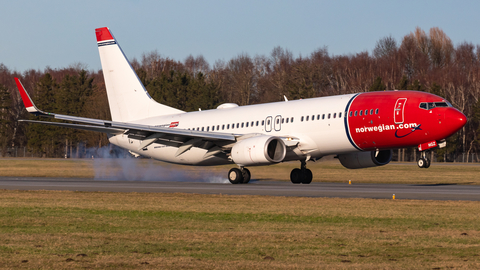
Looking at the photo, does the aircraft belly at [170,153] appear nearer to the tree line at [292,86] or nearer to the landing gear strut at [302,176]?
the landing gear strut at [302,176]

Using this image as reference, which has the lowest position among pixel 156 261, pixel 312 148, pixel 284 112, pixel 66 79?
pixel 156 261

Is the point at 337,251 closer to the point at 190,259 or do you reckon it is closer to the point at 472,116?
the point at 190,259

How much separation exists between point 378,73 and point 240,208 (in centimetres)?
10889

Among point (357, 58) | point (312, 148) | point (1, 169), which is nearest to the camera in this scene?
point (312, 148)

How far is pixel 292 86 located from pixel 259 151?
74.1 metres

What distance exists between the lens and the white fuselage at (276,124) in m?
31.7

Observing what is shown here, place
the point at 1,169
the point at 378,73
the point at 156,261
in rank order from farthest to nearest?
the point at 378,73 < the point at 1,169 < the point at 156,261

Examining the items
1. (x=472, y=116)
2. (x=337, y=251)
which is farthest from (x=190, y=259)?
(x=472, y=116)

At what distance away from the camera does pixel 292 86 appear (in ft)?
342

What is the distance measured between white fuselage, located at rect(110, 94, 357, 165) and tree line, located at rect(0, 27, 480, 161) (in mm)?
54318

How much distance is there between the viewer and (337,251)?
1122 centimetres

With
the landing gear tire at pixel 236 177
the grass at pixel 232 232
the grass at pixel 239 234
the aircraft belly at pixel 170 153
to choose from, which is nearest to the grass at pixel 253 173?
the aircraft belly at pixel 170 153

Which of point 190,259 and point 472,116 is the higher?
point 472,116

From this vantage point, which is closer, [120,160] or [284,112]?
[284,112]
